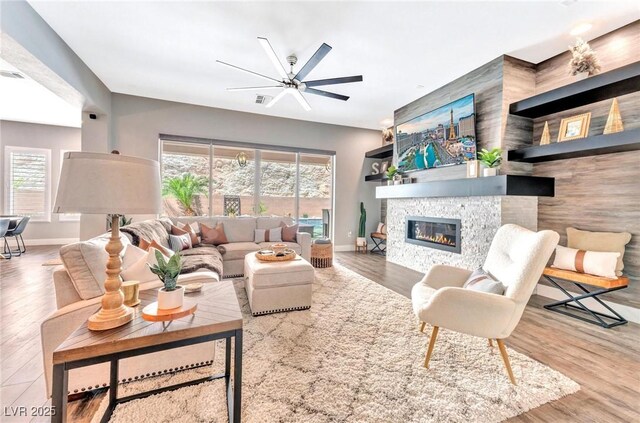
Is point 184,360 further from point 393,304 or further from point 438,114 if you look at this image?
point 438,114

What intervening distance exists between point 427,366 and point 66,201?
7.55ft

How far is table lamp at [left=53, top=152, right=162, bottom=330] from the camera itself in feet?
3.46

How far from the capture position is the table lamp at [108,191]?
3.46ft

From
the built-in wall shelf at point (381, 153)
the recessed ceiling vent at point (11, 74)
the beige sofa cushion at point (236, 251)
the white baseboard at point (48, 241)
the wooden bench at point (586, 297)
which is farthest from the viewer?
the white baseboard at point (48, 241)

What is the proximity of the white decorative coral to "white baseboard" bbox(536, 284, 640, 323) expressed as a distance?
101 inches

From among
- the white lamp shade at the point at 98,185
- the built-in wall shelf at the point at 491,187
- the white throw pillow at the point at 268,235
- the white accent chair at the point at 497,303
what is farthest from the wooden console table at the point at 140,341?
the built-in wall shelf at the point at 491,187

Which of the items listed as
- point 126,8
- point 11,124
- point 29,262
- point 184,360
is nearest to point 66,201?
point 184,360

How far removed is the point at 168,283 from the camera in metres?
1.32

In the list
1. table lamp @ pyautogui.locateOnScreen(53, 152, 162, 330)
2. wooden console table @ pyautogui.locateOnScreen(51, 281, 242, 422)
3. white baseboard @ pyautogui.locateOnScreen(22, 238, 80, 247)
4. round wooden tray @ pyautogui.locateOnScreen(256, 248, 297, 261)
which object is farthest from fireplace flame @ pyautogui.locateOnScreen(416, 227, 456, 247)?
white baseboard @ pyautogui.locateOnScreen(22, 238, 80, 247)

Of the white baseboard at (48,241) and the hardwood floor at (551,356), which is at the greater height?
the white baseboard at (48,241)

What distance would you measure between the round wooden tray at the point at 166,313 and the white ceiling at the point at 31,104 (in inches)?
191

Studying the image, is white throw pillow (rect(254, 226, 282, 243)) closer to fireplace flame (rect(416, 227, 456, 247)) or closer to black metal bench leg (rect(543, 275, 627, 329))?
fireplace flame (rect(416, 227, 456, 247))

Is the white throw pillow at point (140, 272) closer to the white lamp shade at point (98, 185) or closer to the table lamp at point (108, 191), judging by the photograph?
the table lamp at point (108, 191)

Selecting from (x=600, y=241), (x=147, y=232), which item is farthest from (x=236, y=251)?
(x=600, y=241)
